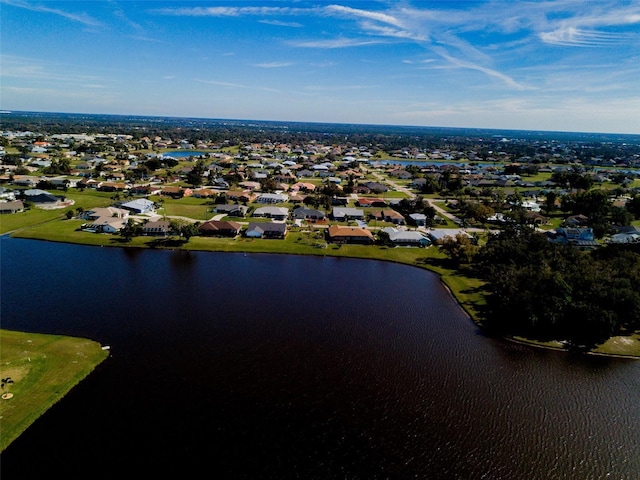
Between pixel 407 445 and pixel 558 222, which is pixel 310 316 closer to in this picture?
pixel 407 445

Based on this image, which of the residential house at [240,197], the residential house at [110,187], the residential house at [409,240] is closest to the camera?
the residential house at [409,240]

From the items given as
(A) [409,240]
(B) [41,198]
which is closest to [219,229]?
(A) [409,240]

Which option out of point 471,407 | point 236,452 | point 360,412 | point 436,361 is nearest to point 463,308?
point 436,361

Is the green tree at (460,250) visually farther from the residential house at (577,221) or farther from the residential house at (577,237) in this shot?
the residential house at (577,221)

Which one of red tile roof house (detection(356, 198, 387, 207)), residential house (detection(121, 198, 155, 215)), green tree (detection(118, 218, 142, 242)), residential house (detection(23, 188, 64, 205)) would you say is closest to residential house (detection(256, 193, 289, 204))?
red tile roof house (detection(356, 198, 387, 207))

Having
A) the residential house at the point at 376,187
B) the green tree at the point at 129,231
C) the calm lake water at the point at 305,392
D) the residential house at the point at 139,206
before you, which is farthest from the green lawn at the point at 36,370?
the residential house at the point at 376,187

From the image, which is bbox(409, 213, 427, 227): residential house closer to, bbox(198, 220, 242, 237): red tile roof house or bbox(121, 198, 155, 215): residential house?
bbox(198, 220, 242, 237): red tile roof house
